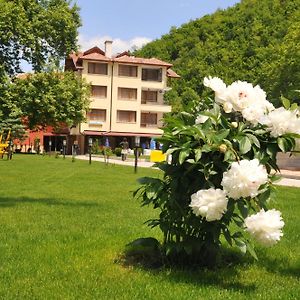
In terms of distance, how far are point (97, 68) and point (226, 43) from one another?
18.7m

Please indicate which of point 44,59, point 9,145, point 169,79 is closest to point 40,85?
point 44,59

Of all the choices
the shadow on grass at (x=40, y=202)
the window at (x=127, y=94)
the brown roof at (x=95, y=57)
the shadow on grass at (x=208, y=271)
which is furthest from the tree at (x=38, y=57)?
the shadow on grass at (x=208, y=271)

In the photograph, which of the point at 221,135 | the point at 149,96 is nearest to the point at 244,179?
the point at 221,135

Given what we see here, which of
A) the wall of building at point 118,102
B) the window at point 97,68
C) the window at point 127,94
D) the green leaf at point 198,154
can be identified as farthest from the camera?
the window at point 127,94

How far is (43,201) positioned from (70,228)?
3941 mm

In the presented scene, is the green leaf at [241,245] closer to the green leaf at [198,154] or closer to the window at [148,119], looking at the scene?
the green leaf at [198,154]

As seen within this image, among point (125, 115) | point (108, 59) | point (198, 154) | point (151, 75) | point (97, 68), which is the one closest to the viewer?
point (198, 154)

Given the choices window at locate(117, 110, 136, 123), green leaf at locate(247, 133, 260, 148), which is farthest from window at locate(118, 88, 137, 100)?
green leaf at locate(247, 133, 260, 148)

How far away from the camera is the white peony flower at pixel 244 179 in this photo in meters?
4.64

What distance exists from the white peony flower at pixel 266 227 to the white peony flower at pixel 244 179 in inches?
Result: 9.3

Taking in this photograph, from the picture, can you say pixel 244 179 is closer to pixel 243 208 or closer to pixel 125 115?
pixel 243 208

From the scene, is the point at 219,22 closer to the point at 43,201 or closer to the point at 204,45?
the point at 204,45

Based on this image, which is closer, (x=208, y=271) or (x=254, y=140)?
(x=254, y=140)

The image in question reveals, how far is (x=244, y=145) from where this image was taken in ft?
16.8
